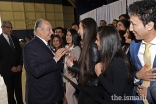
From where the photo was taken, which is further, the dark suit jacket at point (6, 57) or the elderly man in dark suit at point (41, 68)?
the dark suit jacket at point (6, 57)

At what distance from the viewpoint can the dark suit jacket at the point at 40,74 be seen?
164 cm

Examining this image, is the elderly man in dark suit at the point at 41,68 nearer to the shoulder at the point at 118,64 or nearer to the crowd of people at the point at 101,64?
the crowd of people at the point at 101,64

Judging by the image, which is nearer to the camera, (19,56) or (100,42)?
(100,42)

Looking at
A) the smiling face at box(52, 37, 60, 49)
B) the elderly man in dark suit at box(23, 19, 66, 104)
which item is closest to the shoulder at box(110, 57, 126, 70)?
the elderly man in dark suit at box(23, 19, 66, 104)

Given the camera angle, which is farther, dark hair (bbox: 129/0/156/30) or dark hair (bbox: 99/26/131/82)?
dark hair (bbox: 99/26/131/82)

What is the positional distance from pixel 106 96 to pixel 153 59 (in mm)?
539

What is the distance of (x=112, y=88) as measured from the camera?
1280 mm

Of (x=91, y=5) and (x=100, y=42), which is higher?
(x=91, y=5)

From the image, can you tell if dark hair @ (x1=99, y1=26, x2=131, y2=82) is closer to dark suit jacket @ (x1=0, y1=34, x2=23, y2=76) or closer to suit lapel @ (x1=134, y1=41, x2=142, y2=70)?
suit lapel @ (x1=134, y1=41, x2=142, y2=70)

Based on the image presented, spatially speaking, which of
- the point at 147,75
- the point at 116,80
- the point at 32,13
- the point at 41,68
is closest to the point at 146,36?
the point at 147,75

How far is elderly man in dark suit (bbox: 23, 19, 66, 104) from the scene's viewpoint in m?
1.65

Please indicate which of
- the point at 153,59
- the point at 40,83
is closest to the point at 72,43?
the point at 40,83

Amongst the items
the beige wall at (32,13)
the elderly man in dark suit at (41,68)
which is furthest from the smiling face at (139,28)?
the beige wall at (32,13)

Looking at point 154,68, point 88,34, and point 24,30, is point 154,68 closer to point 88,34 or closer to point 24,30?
point 88,34
